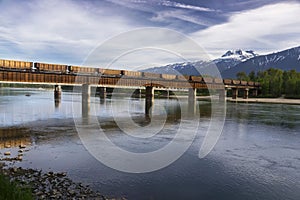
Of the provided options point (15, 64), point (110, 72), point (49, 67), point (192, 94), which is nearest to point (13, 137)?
point (15, 64)

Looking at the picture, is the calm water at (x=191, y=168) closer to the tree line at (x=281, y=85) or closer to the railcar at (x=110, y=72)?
the railcar at (x=110, y=72)

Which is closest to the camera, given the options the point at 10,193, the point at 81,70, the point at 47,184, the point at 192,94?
the point at 10,193

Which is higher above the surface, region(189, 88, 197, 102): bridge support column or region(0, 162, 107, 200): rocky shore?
region(189, 88, 197, 102): bridge support column

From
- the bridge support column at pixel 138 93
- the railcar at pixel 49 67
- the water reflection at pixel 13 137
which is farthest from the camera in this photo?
the bridge support column at pixel 138 93

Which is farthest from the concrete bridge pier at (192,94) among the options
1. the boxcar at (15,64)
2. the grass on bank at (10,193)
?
the grass on bank at (10,193)

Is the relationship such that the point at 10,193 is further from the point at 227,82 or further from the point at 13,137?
the point at 227,82

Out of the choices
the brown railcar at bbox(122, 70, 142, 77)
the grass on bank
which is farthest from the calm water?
the brown railcar at bbox(122, 70, 142, 77)

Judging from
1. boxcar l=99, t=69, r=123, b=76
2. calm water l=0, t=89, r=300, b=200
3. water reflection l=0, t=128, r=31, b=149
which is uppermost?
boxcar l=99, t=69, r=123, b=76

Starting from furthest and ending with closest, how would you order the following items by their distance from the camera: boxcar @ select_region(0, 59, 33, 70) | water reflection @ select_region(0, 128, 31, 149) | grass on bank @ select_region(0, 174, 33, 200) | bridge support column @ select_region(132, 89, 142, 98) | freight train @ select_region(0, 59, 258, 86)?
1. bridge support column @ select_region(132, 89, 142, 98)
2. freight train @ select_region(0, 59, 258, 86)
3. boxcar @ select_region(0, 59, 33, 70)
4. water reflection @ select_region(0, 128, 31, 149)
5. grass on bank @ select_region(0, 174, 33, 200)

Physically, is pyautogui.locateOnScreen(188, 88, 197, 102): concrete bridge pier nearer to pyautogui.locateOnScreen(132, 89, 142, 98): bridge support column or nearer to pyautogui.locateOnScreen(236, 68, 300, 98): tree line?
pyautogui.locateOnScreen(132, 89, 142, 98): bridge support column

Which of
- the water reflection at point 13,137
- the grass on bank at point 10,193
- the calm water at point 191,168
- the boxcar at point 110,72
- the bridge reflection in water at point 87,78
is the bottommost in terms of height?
the calm water at point 191,168

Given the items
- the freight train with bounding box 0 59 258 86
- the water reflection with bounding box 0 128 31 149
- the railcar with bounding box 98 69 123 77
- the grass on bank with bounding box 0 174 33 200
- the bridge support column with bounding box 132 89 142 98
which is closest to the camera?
the grass on bank with bounding box 0 174 33 200

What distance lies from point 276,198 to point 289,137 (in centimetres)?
1890

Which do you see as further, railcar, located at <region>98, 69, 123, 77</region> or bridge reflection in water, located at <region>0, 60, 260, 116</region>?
railcar, located at <region>98, 69, 123, 77</region>
